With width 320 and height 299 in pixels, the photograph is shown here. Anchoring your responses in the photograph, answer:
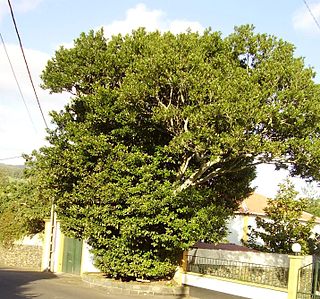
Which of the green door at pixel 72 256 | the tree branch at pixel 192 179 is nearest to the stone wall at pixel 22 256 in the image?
the green door at pixel 72 256

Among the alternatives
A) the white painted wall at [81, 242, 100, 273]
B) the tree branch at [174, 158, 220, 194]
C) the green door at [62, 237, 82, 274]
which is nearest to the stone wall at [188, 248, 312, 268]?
the tree branch at [174, 158, 220, 194]

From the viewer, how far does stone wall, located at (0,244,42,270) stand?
3127cm

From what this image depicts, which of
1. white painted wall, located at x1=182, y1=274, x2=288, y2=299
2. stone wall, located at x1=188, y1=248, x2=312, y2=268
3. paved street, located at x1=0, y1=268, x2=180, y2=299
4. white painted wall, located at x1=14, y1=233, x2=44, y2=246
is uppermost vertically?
stone wall, located at x1=188, y1=248, x2=312, y2=268

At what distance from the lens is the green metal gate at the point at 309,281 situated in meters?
12.9

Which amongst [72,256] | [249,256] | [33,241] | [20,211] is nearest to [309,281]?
[249,256]

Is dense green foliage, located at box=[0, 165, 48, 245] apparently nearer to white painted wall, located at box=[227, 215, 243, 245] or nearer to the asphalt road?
white painted wall, located at box=[227, 215, 243, 245]

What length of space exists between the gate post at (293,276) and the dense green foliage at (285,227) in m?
4.64

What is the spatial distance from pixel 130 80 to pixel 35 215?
709 inches

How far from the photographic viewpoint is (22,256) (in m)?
→ 32.2

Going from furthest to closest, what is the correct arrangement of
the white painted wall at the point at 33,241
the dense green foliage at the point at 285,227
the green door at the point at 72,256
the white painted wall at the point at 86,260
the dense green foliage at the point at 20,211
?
1. the white painted wall at the point at 33,241
2. the dense green foliage at the point at 20,211
3. the green door at the point at 72,256
4. the white painted wall at the point at 86,260
5. the dense green foliage at the point at 285,227

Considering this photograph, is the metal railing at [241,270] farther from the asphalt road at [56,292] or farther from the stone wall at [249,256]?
the asphalt road at [56,292]

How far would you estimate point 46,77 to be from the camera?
17.5 m

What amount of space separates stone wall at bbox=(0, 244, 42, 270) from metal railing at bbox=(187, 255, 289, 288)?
16962 millimetres

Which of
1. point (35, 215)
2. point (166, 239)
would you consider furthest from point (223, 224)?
point (35, 215)
